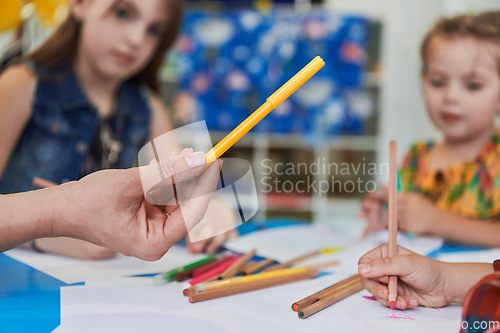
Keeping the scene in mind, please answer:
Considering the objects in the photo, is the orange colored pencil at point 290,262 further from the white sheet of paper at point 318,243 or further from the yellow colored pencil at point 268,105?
the yellow colored pencil at point 268,105

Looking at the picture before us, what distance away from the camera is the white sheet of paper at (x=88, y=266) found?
335 millimetres

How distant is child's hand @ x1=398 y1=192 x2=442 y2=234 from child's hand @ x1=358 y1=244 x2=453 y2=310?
253 millimetres

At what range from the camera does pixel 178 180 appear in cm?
26

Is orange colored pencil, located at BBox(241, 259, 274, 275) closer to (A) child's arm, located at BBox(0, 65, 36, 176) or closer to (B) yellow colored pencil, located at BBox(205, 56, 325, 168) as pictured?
(B) yellow colored pencil, located at BBox(205, 56, 325, 168)

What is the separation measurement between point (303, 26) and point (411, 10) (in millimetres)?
478

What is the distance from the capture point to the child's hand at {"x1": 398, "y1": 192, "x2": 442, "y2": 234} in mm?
523

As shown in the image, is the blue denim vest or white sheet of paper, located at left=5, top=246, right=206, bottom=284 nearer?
white sheet of paper, located at left=5, top=246, right=206, bottom=284

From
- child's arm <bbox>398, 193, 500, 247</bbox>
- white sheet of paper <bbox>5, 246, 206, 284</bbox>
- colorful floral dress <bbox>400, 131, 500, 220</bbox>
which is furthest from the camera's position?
colorful floral dress <bbox>400, 131, 500, 220</bbox>

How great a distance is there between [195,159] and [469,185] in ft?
1.91

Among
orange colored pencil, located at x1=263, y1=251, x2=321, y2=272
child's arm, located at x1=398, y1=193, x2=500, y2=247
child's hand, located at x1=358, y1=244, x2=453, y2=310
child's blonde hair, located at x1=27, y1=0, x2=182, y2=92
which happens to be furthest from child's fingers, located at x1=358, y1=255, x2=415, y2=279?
child's blonde hair, located at x1=27, y1=0, x2=182, y2=92

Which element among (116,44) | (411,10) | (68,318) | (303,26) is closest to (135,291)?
(68,318)

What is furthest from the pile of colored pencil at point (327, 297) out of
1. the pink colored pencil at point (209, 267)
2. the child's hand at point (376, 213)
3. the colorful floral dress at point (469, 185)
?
the colorful floral dress at point (469, 185)

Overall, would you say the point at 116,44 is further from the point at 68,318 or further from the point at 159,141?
the point at 68,318

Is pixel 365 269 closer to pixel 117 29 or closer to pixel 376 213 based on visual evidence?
pixel 376 213
